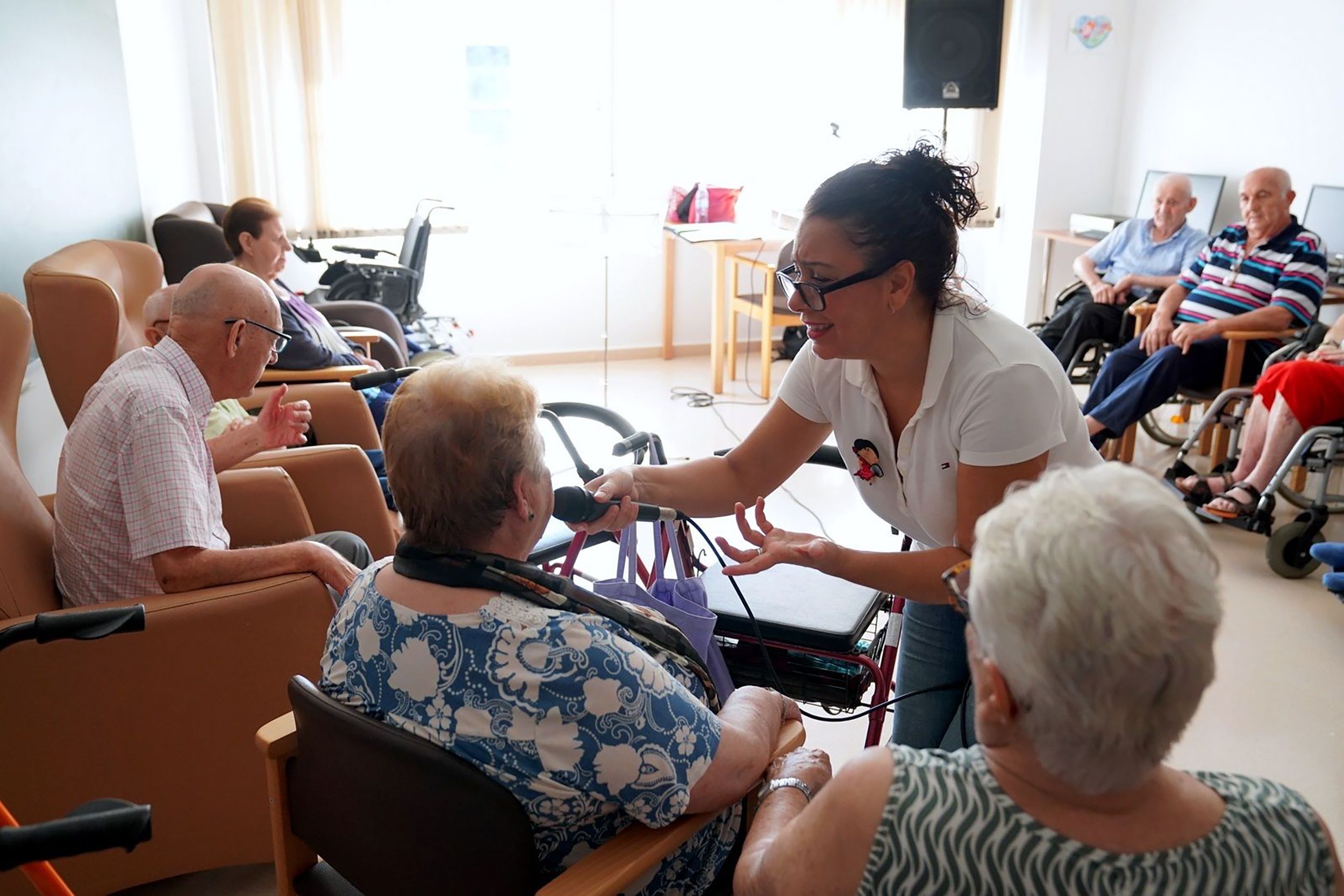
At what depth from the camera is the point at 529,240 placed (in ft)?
19.5

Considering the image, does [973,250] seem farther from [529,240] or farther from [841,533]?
[841,533]

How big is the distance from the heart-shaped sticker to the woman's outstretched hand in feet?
18.0

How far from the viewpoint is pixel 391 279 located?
485cm

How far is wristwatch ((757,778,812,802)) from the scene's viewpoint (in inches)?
50.7

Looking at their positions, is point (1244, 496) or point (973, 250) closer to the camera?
point (1244, 496)

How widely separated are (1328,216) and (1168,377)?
4.44 ft

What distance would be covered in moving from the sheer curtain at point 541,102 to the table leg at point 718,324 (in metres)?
0.57

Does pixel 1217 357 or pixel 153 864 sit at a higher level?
pixel 1217 357

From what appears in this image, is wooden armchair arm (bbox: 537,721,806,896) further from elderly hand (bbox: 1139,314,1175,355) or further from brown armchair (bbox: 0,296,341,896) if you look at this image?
elderly hand (bbox: 1139,314,1175,355)

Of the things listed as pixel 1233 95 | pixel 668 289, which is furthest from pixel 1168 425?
pixel 668 289

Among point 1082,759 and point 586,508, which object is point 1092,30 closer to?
point 586,508

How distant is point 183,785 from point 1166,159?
584 cm

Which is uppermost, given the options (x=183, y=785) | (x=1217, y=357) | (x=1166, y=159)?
(x=1166, y=159)

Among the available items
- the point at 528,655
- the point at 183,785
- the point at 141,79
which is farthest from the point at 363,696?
the point at 141,79
